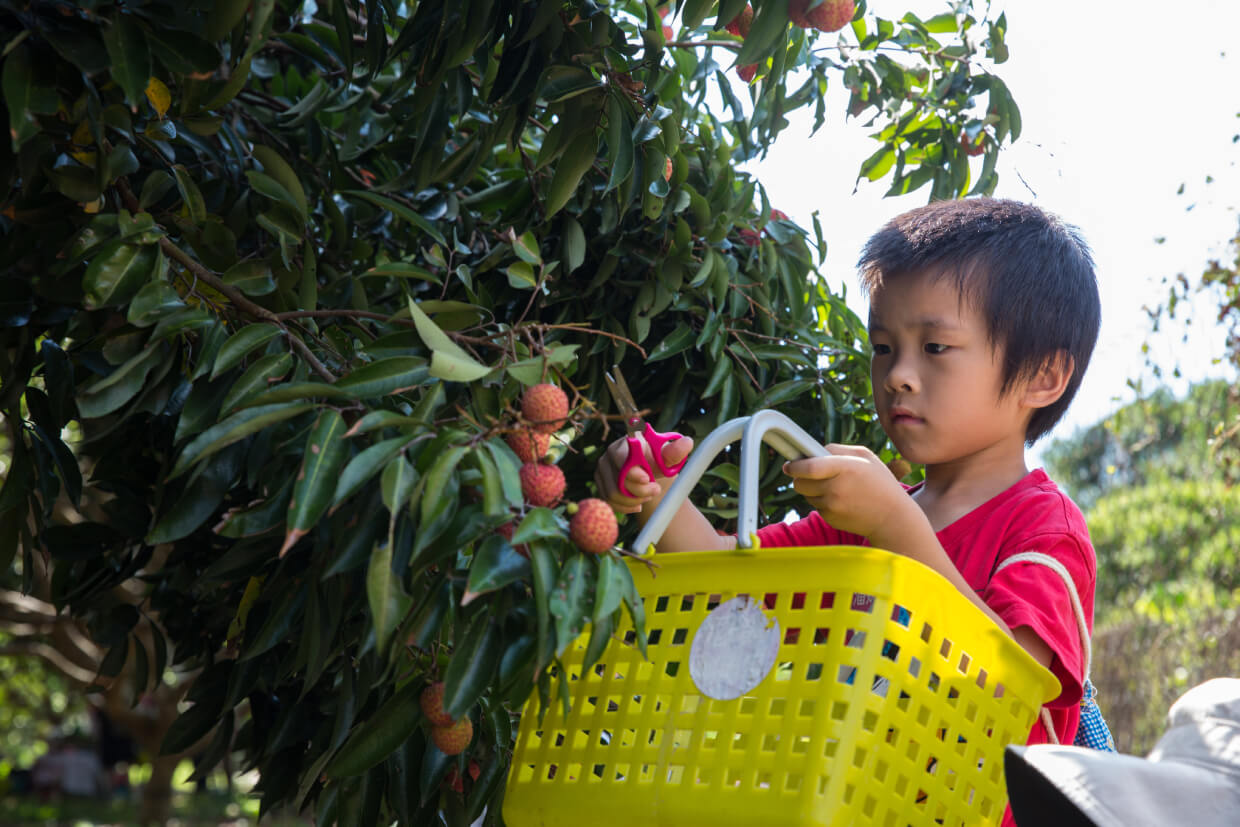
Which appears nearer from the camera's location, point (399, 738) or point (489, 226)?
point (399, 738)

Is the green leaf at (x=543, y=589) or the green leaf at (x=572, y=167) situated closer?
the green leaf at (x=543, y=589)

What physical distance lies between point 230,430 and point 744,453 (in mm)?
448

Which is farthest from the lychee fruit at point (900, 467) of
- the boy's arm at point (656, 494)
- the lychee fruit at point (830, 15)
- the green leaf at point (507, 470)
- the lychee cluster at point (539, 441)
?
the green leaf at point (507, 470)

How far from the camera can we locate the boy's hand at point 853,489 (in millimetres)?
1093

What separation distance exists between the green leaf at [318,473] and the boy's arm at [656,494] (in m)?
0.37

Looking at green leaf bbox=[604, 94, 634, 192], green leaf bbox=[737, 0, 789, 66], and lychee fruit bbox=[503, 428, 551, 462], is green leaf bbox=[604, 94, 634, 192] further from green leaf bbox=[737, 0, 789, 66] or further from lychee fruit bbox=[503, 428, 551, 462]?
lychee fruit bbox=[503, 428, 551, 462]

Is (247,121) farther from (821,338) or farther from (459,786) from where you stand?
(459,786)

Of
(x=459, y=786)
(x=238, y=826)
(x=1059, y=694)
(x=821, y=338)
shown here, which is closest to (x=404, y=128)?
(x=821, y=338)

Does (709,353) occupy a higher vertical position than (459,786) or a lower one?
higher

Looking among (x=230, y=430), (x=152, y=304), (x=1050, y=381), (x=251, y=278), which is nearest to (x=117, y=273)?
(x=152, y=304)

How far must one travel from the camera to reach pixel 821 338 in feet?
6.18

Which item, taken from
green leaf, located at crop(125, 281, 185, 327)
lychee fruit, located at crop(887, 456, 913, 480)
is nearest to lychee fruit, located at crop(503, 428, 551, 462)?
green leaf, located at crop(125, 281, 185, 327)

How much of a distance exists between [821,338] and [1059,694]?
867 millimetres

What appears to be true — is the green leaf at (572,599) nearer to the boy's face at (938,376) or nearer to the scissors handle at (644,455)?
the scissors handle at (644,455)
